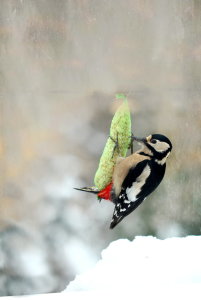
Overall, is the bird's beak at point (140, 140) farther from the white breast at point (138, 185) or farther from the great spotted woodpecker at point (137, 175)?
the white breast at point (138, 185)

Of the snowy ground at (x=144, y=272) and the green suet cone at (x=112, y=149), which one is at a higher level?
the green suet cone at (x=112, y=149)

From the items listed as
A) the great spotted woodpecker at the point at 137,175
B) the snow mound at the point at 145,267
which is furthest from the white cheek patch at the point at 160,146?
the snow mound at the point at 145,267

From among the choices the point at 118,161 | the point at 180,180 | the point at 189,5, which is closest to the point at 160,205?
the point at 180,180

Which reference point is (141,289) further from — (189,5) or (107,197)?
(189,5)

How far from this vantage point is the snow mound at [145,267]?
2408 mm

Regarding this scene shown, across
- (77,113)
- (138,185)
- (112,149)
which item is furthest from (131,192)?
(77,113)

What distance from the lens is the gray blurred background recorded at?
7.36ft

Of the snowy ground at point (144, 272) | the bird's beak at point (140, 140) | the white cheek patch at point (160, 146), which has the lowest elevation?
the snowy ground at point (144, 272)

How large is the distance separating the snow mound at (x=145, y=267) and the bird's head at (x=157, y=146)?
1.51ft

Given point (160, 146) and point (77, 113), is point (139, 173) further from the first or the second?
point (77, 113)

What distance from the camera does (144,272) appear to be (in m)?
2.46

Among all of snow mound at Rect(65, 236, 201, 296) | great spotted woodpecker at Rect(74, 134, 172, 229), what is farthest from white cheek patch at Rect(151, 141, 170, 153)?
snow mound at Rect(65, 236, 201, 296)

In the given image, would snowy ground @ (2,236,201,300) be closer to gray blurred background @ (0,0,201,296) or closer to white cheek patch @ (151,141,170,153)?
gray blurred background @ (0,0,201,296)

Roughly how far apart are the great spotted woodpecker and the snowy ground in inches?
8.2
